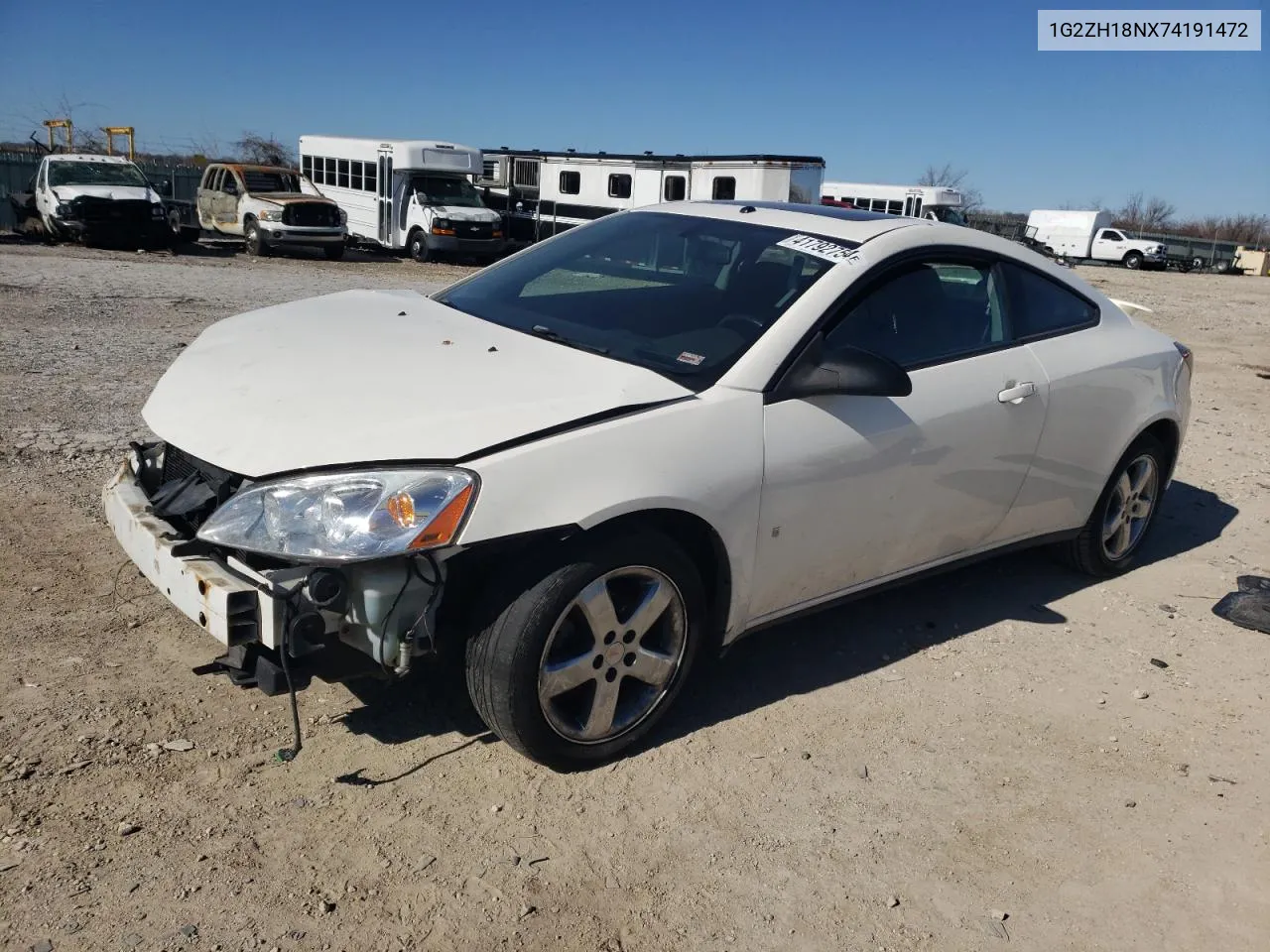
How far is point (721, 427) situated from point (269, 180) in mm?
23570

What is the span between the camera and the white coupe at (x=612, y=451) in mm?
2830

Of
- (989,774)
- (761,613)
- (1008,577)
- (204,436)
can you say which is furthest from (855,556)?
(204,436)

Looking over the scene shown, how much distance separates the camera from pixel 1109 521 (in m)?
5.14

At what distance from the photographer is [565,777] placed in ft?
10.6

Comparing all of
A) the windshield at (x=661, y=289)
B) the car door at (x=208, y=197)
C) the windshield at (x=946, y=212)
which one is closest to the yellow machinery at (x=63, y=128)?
the car door at (x=208, y=197)

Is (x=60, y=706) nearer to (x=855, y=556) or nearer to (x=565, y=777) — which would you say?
(x=565, y=777)

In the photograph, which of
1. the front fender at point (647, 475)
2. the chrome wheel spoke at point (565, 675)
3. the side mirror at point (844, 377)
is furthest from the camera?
the side mirror at point (844, 377)

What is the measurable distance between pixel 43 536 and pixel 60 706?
1.51 metres

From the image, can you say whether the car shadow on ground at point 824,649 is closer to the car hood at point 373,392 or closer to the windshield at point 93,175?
the car hood at point 373,392

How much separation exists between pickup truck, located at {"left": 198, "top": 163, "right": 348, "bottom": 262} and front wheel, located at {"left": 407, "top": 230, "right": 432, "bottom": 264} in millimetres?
1557

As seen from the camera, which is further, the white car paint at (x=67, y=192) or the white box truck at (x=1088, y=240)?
the white box truck at (x=1088, y=240)

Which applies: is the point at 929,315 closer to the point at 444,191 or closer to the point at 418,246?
the point at 418,246

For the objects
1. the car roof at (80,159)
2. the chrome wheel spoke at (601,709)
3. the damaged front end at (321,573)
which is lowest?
the chrome wheel spoke at (601,709)

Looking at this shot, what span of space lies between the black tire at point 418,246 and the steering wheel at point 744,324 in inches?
828
